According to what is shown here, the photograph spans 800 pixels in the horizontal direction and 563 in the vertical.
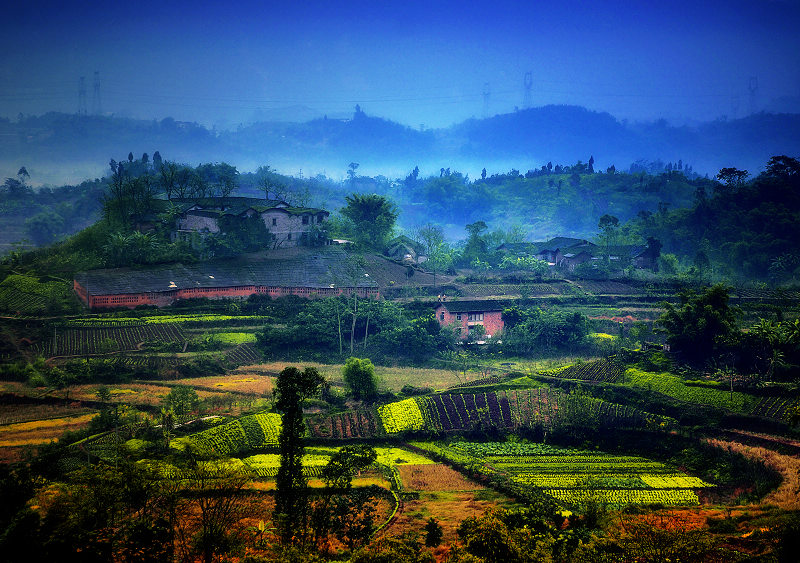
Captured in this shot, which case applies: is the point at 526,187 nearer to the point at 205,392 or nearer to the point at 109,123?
the point at 109,123

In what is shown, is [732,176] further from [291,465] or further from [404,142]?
[404,142]

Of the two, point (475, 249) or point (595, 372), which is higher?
point (475, 249)

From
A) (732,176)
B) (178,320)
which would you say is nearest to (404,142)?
(732,176)

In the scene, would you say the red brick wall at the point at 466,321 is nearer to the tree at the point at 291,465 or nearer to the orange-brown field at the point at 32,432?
the orange-brown field at the point at 32,432

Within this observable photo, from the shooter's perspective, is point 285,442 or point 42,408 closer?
point 285,442

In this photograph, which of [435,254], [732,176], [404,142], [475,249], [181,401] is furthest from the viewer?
[404,142]

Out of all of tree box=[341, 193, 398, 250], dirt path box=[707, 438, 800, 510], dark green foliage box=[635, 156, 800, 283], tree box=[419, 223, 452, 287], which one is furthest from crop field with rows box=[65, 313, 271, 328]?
dark green foliage box=[635, 156, 800, 283]

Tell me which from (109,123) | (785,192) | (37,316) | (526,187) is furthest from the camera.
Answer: (526,187)

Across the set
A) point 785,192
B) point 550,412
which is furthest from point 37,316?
point 785,192
